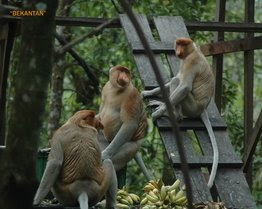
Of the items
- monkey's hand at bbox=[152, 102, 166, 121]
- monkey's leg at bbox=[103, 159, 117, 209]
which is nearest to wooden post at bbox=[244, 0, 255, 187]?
monkey's hand at bbox=[152, 102, 166, 121]

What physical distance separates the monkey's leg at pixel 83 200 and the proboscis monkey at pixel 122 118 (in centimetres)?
141

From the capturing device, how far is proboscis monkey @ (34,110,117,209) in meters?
5.23

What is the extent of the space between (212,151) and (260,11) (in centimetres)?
824

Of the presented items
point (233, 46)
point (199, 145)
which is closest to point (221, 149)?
point (199, 145)

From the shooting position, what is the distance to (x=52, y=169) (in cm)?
522

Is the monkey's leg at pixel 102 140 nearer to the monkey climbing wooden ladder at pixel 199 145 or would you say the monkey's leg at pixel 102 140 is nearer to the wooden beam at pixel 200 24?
the monkey climbing wooden ladder at pixel 199 145

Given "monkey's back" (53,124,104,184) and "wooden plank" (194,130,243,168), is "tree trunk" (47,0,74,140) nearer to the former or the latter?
"wooden plank" (194,130,243,168)

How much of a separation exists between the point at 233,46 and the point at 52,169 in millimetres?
3583

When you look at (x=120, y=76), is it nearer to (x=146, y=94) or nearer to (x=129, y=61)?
(x=146, y=94)

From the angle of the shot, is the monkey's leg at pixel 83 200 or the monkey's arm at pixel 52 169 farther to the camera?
the monkey's arm at pixel 52 169

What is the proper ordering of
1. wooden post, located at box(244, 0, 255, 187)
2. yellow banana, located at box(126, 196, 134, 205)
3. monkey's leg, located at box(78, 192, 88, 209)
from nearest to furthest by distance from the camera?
monkey's leg, located at box(78, 192, 88, 209), yellow banana, located at box(126, 196, 134, 205), wooden post, located at box(244, 0, 255, 187)

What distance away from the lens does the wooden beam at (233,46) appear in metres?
8.03

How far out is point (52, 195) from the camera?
19.5 ft

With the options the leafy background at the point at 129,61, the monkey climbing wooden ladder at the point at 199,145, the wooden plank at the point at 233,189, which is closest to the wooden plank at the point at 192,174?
the monkey climbing wooden ladder at the point at 199,145
